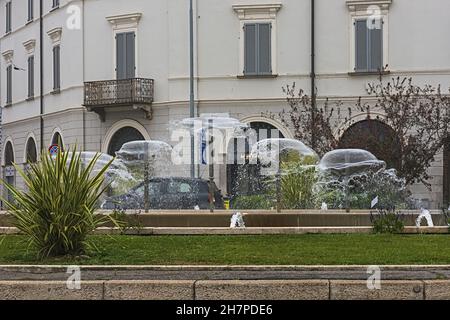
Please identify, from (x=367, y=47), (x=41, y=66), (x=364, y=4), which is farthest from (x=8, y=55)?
(x=367, y=47)

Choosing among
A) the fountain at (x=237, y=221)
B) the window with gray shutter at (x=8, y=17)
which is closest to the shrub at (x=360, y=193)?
the fountain at (x=237, y=221)

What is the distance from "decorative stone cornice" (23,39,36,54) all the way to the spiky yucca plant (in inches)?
1223

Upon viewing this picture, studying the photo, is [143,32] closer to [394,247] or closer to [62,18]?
[62,18]

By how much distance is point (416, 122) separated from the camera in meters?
28.9

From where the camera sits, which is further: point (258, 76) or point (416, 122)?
point (258, 76)

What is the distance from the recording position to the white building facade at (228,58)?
31.4m

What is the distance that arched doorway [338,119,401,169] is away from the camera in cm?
2794

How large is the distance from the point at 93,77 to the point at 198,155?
751 cm

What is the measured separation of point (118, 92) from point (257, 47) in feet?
21.4

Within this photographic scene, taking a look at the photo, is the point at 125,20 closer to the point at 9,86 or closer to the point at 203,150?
the point at 203,150

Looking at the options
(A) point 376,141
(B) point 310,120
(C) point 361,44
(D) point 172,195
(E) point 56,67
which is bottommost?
(D) point 172,195

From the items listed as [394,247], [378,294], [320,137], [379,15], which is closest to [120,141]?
[320,137]

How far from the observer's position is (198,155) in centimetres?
3125

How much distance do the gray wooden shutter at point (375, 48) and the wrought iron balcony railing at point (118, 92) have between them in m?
9.66
